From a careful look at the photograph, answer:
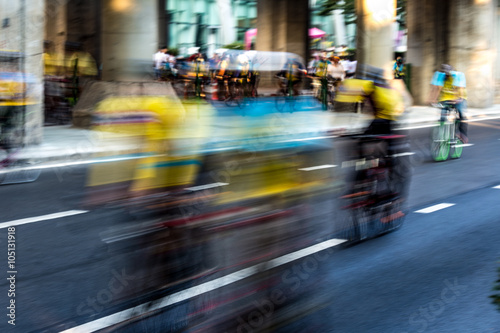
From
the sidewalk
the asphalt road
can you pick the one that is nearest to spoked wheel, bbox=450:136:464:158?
the sidewalk

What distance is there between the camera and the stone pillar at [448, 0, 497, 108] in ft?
95.3

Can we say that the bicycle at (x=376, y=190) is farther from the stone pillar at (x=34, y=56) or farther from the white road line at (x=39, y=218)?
the stone pillar at (x=34, y=56)

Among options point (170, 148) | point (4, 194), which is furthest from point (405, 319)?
point (4, 194)

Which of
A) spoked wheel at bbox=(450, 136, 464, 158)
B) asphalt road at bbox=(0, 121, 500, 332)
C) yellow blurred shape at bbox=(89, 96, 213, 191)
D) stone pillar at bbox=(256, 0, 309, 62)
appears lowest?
asphalt road at bbox=(0, 121, 500, 332)

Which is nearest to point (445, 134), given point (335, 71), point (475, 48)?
point (335, 71)

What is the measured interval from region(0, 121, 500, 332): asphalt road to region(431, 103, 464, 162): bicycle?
151 inches

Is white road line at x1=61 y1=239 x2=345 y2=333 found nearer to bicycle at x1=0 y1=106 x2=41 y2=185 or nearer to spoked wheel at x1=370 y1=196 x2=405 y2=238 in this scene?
spoked wheel at x1=370 y1=196 x2=405 y2=238

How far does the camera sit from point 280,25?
3466 cm

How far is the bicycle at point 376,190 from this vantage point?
7652mm

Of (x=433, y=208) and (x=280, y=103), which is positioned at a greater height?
(x=280, y=103)

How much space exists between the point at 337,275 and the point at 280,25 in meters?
29.1

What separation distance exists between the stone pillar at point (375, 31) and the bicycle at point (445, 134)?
10311mm

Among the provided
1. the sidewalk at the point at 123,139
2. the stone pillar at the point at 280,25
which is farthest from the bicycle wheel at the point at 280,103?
the stone pillar at the point at 280,25

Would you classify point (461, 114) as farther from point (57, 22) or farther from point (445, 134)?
point (57, 22)
